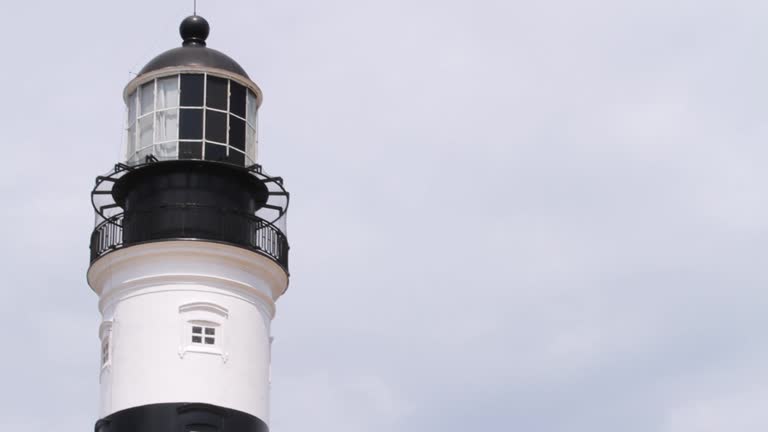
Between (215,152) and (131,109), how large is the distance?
2448mm

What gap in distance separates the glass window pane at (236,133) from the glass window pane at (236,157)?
0.47 feet

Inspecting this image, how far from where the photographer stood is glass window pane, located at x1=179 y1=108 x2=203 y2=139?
3650 cm

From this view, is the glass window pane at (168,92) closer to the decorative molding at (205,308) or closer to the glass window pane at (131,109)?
the glass window pane at (131,109)

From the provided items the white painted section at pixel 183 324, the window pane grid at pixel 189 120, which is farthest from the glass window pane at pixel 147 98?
the white painted section at pixel 183 324

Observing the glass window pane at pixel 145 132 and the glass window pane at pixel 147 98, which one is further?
the glass window pane at pixel 147 98

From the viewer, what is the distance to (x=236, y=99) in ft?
123

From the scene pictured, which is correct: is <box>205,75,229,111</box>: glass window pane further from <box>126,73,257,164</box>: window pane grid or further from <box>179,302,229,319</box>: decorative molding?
<box>179,302,229,319</box>: decorative molding

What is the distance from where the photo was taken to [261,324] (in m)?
35.8

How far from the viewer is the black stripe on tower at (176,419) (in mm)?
33750

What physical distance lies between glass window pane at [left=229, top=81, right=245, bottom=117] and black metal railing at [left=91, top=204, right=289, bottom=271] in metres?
2.42

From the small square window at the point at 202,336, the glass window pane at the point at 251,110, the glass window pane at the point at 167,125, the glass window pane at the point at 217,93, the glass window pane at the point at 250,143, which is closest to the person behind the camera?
the small square window at the point at 202,336

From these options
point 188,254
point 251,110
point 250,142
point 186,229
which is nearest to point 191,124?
point 250,142

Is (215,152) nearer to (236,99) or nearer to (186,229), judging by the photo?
(236,99)

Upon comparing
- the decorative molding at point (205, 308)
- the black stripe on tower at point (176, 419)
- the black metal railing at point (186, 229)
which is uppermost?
the black metal railing at point (186, 229)
